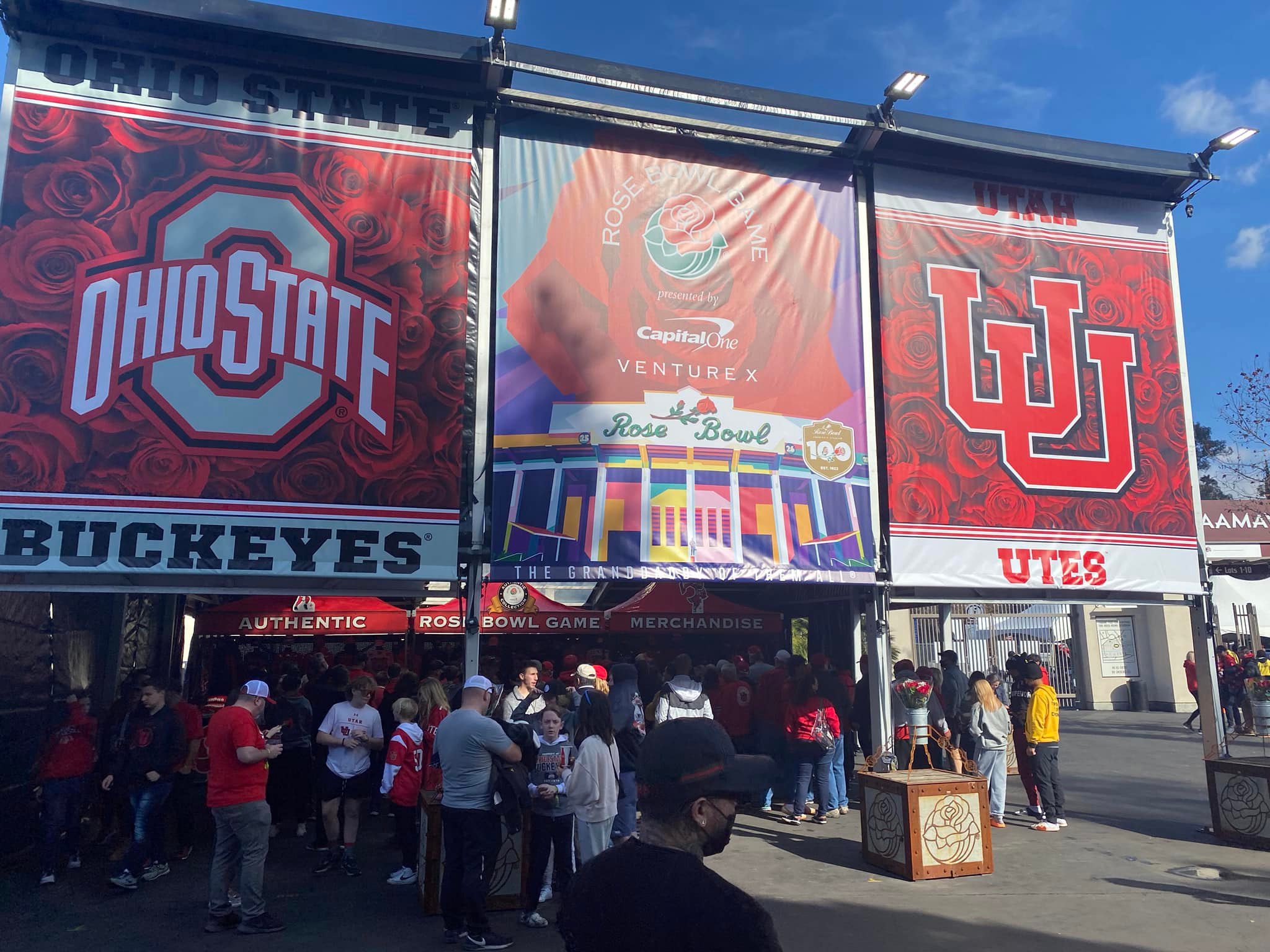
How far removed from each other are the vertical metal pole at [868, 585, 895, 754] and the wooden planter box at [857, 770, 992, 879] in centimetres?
165

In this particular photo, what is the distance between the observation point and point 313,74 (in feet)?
28.0

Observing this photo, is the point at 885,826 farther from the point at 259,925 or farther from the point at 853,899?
the point at 259,925

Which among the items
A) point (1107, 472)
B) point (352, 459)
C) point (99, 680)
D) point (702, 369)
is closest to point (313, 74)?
point (352, 459)

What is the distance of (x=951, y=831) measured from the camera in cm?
734

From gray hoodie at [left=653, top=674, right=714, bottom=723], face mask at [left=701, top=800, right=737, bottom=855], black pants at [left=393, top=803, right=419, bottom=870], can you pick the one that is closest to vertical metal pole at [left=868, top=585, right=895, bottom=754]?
gray hoodie at [left=653, top=674, right=714, bottom=723]

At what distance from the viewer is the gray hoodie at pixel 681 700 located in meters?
8.56

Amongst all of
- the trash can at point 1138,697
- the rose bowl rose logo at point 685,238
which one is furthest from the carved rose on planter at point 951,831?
the trash can at point 1138,697

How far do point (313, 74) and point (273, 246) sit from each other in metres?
1.82

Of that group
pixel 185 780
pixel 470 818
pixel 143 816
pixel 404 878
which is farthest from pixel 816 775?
pixel 143 816

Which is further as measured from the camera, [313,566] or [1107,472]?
[1107,472]

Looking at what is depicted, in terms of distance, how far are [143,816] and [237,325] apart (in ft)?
14.1

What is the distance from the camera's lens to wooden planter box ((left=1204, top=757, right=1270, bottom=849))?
27.6 feet

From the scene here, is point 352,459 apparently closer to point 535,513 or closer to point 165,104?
point 535,513

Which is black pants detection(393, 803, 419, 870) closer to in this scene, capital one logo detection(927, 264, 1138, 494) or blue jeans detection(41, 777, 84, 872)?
blue jeans detection(41, 777, 84, 872)
